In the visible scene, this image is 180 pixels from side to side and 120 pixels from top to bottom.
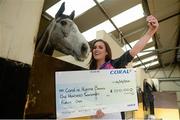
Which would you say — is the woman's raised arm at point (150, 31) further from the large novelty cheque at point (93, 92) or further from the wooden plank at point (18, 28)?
the wooden plank at point (18, 28)

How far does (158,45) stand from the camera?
21.6 feet

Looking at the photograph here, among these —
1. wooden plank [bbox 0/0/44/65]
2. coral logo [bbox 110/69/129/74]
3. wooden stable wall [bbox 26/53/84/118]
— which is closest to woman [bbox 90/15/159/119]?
coral logo [bbox 110/69/129/74]

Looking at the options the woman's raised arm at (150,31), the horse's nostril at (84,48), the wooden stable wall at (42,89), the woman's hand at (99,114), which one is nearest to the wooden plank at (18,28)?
the wooden stable wall at (42,89)

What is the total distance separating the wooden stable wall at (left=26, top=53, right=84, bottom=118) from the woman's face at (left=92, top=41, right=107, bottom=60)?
12.0 inches

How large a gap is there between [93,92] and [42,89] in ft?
0.71

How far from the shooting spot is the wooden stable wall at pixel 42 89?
878 mm

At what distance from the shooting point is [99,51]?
4.36ft

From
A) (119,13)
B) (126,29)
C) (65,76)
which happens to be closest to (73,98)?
(65,76)

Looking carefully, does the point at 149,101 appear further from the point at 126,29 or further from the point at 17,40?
the point at 17,40

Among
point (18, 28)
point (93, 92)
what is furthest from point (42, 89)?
point (18, 28)

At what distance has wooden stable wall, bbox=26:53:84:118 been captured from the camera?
88 centimetres

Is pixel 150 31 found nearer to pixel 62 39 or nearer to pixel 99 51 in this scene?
pixel 99 51

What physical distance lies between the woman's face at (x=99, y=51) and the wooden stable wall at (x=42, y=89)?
30 centimetres

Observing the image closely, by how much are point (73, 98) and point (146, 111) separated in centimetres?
352
